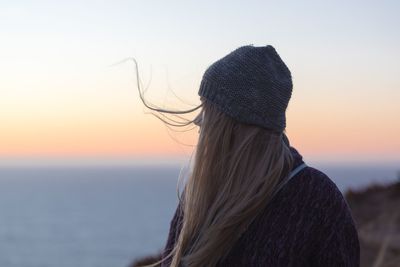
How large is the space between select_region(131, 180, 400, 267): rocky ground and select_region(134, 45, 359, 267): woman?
5.87 m

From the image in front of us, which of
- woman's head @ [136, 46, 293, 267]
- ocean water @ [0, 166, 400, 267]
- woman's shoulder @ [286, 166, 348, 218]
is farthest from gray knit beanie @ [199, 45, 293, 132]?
ocean water @ [0, 166, 400, 267]

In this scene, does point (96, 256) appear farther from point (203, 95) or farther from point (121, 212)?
point (203, 95)

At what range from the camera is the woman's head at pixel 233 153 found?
2.40 meters

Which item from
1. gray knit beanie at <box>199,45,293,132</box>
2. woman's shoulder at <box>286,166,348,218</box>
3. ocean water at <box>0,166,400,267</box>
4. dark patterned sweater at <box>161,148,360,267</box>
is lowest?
ocean water at <box>0,166,400,267</box>

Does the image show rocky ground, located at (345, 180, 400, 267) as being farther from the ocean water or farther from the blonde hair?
the ocean water

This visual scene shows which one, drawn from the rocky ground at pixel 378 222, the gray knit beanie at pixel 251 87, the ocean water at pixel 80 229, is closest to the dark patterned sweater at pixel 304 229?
the gray knit beanie at pixel 251 87

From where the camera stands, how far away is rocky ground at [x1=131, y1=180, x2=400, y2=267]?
10.0 meters

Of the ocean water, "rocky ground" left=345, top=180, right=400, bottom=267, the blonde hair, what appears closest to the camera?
the blonde hair

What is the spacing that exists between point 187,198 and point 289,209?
318 millimetres

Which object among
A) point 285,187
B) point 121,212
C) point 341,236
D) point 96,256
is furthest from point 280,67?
point 121,212

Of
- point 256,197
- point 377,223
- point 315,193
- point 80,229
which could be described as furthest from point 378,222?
point 80,229

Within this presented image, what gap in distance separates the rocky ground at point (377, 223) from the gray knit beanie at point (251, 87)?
A: 5.89 m

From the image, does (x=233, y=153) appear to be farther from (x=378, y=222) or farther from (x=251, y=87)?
A: (x=378, y=222)

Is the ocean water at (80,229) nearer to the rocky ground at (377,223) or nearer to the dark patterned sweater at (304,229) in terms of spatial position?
the rocky ground at (377,223)
